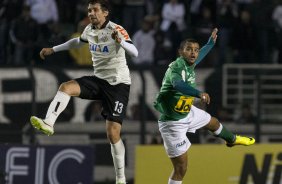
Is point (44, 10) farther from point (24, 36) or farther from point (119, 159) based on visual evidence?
point (119, 159)

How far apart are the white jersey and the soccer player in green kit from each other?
0.65 metres

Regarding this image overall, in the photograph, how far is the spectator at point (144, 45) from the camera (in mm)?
20203

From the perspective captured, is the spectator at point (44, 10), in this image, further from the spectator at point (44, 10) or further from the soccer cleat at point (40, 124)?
the soccer cleat at point (40, 124)

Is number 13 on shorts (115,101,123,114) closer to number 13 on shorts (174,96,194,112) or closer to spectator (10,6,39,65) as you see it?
number 13 on shorts (174,96,194,112)

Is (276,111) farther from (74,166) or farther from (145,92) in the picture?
(74,166)

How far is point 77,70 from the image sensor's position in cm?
1875

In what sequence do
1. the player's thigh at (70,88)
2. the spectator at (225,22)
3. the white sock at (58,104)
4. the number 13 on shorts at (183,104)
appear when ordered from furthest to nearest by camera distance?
the spectator at (225,22), the number 13 on shorts at (183,104), the player's thigh at (70,88), the white sock at (58,104)

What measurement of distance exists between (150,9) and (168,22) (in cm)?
56

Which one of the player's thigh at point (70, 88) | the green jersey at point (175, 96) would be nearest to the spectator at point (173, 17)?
the green jersey at point (175, 96)

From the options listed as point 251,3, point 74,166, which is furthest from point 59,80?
point 251,3

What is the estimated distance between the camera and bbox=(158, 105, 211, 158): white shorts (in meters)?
14.4

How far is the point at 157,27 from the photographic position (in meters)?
20.8

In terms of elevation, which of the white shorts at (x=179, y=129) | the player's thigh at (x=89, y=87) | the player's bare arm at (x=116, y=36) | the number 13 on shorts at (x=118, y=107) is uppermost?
the player's bare arm at (x=116, y=36)

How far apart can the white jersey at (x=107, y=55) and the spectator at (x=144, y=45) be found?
6.23 metres
